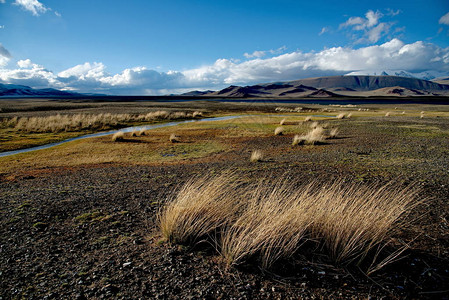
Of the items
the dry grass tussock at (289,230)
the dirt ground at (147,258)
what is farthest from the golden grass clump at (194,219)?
the dirt ground at (147,258)

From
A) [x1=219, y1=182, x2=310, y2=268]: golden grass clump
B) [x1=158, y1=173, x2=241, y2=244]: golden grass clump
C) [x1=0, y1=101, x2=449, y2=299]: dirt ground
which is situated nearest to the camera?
[x1=0, y1=101, x2=449, y2=299]: dirt ground

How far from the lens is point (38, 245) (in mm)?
4211

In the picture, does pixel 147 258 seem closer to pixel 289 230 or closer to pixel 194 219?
pixel 194 219

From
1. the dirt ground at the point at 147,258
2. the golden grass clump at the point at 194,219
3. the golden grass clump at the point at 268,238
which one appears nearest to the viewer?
the dirt ground at the point at 147,258

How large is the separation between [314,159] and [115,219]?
8868 millimetres

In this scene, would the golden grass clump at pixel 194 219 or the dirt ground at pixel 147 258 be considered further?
the golden grass clump at pixel 194 219

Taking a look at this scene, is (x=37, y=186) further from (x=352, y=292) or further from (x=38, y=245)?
(x=352, y=292)

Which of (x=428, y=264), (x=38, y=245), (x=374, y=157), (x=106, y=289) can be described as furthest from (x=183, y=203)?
(x=374, y=157)

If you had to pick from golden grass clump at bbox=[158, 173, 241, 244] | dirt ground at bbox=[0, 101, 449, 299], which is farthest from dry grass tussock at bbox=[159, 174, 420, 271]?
dirt ground at bbox=[0, 101, 449, 299]

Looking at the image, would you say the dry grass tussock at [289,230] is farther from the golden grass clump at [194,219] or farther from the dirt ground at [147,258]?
the dirt ground at [147,258]

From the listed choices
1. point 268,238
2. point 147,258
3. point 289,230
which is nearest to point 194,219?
point 147,258

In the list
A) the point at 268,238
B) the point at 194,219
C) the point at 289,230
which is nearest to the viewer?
the point at 268,238

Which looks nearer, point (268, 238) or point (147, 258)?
point (268, 238)

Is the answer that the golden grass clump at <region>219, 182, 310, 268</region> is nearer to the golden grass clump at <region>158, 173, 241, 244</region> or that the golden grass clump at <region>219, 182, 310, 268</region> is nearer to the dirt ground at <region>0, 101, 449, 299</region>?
the dirt ground at <region>0, 101, 449, 299</region>
